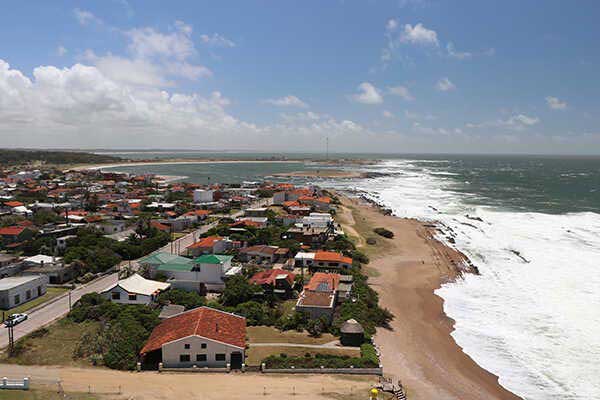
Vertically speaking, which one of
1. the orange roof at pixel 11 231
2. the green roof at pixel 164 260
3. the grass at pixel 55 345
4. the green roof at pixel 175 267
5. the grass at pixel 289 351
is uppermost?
the orange roof at pixel 11 231

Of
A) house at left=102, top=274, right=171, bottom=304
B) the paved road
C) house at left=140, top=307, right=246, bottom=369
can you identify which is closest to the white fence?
house at left=140, top=307, right=246, bottom=369

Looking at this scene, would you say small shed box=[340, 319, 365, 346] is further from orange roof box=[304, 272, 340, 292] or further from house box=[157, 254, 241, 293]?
house box=[157, 254, 241, 293]

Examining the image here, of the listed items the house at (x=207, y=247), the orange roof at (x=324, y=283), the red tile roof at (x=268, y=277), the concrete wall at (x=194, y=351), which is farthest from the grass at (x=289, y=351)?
the house at (x=207, y=247)

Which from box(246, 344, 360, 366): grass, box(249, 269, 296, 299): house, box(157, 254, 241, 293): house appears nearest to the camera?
box(246, 344, 360, 366): grass

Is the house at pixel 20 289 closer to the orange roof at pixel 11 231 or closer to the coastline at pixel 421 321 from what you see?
the orange roof at pixel 11 231

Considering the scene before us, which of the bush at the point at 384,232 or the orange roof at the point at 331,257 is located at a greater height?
the orange roof at the point at 331,257

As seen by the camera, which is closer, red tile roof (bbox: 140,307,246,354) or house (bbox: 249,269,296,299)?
red tile roof (bbox: 140,307,246,354)
